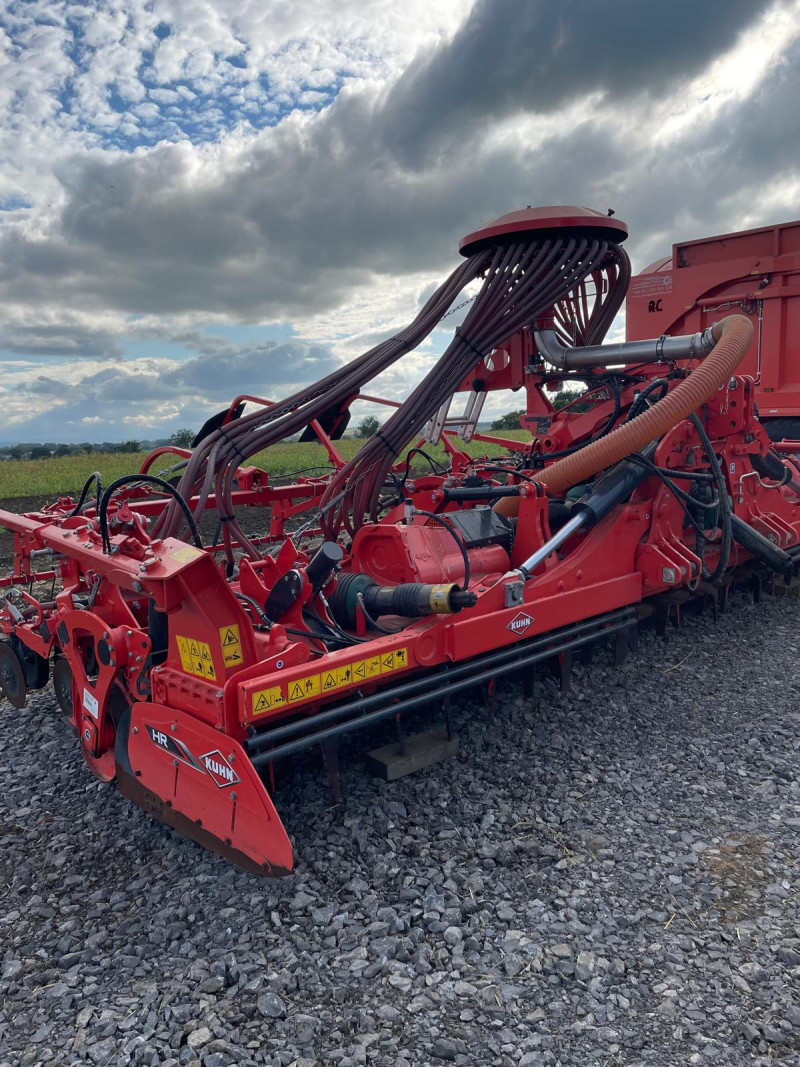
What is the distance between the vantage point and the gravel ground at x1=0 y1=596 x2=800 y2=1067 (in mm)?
2273

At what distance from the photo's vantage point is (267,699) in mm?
2949

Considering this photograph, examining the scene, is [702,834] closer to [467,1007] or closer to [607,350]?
[467,1007]

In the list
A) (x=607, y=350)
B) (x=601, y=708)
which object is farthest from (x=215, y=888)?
(x=607, y=350)

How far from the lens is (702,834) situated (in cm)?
326

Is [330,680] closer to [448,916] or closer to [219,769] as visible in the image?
[219,769]

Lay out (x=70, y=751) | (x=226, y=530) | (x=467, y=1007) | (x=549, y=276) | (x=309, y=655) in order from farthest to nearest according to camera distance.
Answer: (x=549, y=276) < (x=226, y=530) < (x=70, y=751) < (x=309, y=655) < (x=467, y=1007)

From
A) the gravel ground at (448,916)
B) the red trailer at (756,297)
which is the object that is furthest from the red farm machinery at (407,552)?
the red trailer at (756,297)

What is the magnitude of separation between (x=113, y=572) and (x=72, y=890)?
1222 millimetres

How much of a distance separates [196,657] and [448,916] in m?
1.33

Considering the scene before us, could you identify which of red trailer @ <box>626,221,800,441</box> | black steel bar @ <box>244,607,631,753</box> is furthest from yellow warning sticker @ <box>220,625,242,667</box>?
red trailer @ <box>626,221,800,441</box>

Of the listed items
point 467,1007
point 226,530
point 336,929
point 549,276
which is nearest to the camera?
point 467,1007

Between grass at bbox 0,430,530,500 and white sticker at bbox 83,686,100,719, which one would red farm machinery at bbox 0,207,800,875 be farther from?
grass at bbox 0,430,530,500

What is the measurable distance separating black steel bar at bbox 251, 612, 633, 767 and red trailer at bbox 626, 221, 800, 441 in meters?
4.78

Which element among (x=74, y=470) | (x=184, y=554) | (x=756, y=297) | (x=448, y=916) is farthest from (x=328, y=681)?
(x=74, y=470)
